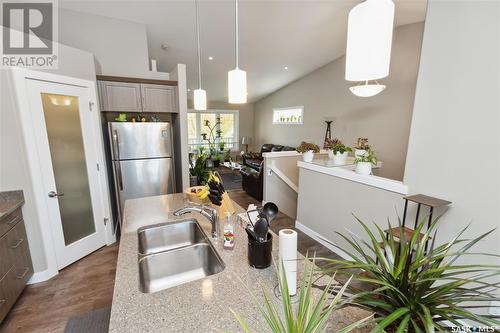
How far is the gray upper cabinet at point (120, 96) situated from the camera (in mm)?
3297

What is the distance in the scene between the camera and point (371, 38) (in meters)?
1.03

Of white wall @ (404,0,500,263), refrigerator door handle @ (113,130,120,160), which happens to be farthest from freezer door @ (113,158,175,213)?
white wall @ (404,0,500,263)

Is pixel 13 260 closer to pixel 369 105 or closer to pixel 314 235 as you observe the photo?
pixel 314 235

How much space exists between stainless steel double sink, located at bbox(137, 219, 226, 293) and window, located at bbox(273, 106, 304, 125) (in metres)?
6.44

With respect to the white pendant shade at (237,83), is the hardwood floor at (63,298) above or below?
below

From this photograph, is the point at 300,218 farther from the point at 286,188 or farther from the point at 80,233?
the point at 80,233

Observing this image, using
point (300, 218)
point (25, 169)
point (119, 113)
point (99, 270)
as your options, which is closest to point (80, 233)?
point (99, 270)

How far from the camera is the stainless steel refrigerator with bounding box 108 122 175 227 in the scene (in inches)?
127

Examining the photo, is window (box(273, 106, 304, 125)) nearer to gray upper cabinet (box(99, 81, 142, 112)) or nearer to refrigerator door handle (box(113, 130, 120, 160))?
gray upper cabinet (box(99, 81, 142, 112))

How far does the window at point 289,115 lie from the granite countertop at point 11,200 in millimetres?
6749

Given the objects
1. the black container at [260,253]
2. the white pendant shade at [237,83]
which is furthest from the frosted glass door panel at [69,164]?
the black container at [260,253]

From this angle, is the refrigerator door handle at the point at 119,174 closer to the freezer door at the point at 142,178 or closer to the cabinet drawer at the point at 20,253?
the freezer door at the point at 142,178

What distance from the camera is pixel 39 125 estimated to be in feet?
7.70

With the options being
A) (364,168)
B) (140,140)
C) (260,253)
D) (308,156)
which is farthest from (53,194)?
(364,168)
